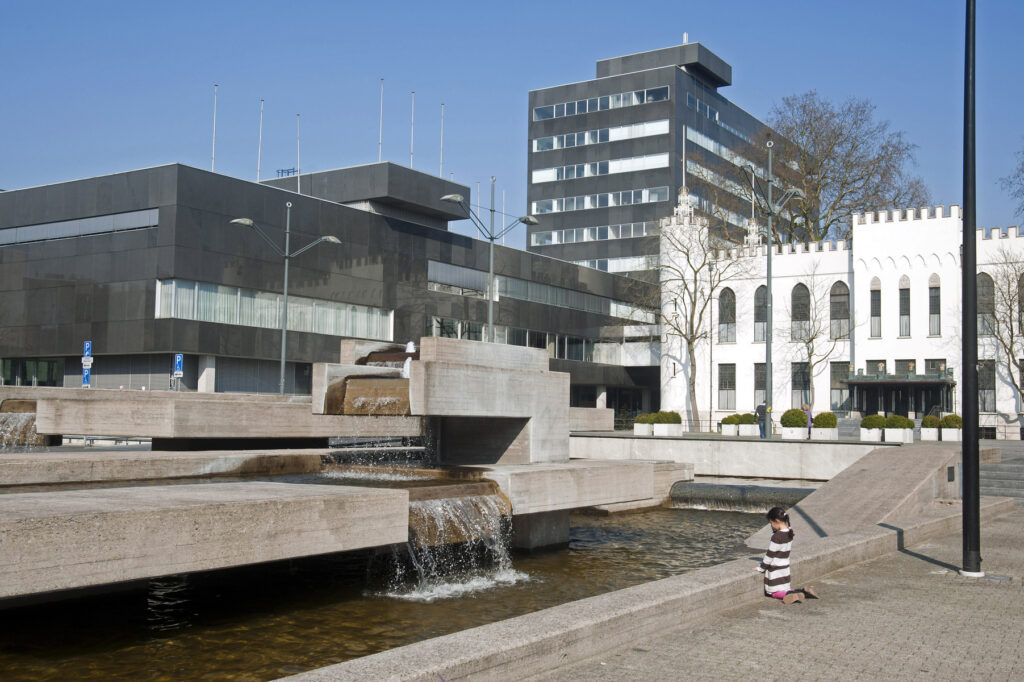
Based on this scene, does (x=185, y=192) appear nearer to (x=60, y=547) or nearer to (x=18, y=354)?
(x=18, y=354)

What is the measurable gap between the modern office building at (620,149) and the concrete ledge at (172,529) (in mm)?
69602

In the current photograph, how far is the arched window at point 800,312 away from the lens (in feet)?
169

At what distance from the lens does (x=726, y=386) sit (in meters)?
54.1

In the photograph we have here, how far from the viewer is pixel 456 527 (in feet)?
40.9

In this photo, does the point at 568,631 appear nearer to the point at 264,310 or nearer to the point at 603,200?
the point at 264,310

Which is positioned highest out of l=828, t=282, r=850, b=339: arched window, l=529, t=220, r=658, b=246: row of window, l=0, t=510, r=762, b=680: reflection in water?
l=529, t=220, r=658, b=246: row of window

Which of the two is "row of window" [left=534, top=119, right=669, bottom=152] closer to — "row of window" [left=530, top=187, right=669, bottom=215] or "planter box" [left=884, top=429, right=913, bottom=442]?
"row of window" [left=530, top=187, right=669, bottom=215]

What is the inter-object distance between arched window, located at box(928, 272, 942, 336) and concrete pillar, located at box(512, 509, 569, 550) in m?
37.1

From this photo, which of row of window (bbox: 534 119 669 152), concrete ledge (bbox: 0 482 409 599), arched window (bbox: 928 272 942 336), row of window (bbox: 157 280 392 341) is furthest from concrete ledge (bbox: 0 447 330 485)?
row of window (bbox: 534 119 669 152)

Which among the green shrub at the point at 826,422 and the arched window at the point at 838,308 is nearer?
the green shrub at the point at 826,422

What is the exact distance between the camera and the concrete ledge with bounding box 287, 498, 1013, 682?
6.21 metres

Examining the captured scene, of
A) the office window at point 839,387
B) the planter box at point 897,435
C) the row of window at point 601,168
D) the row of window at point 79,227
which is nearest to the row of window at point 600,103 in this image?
the row of window at point 601,168

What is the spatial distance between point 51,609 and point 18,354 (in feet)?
133

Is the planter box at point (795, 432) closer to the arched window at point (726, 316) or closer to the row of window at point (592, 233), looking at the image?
the arched window at point (726, 316)
